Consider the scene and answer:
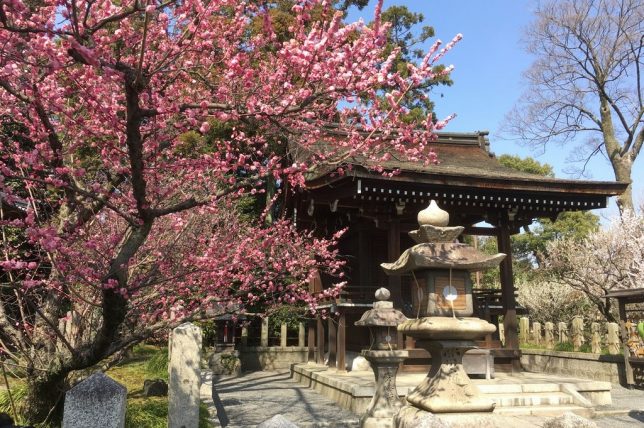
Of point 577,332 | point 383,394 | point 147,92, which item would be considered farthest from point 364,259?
point 147,92

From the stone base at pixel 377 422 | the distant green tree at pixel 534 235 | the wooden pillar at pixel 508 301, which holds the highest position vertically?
the distant green tree at pixel 534 235

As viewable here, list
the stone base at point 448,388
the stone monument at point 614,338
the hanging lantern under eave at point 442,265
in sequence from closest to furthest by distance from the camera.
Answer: the stone base at point 448,388 → the hanging lantern under eave at point 442,265 → the stone monument at point 614,338

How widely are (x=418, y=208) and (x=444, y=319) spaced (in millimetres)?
5488

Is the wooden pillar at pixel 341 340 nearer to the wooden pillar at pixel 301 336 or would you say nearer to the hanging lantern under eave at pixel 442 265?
the hanging lantern under eave at pixel 442 265

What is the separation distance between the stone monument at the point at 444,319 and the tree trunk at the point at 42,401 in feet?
13.5

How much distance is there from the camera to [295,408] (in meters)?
9.02

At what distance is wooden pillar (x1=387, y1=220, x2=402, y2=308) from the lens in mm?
10445

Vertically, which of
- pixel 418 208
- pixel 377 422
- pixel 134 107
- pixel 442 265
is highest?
pixel 418 208

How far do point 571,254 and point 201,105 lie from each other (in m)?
21.4

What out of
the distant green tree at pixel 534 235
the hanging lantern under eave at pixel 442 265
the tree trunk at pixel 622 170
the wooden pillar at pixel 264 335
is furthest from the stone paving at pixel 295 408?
the distant green tree at pixel 534 235

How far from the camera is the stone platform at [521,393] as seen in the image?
8320 millimetres

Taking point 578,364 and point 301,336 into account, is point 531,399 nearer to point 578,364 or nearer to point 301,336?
point 578,364

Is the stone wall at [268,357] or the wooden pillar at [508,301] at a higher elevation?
the wooden pillar at [508,301]

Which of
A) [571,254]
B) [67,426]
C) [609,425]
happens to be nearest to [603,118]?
[571,254]
